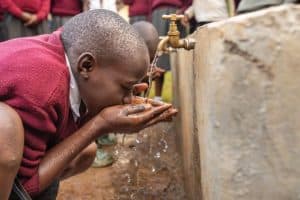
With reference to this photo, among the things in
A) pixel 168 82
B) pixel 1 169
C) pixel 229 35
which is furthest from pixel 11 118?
pixel 168 82

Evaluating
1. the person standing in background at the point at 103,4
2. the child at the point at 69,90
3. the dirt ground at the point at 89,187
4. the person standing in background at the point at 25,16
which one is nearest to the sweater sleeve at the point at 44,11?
the person standing in background at the point at 25,16

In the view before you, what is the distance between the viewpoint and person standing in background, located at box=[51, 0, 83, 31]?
17.2ft

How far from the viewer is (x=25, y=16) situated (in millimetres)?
4852

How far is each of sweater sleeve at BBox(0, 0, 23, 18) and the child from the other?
289 centimetres

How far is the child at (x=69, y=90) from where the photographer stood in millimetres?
1698

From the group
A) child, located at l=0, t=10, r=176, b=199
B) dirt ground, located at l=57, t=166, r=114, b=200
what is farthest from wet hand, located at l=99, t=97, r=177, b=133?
dirt ground, located at l=57, t=166, r=114, b=200

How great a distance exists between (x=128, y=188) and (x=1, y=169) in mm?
1913

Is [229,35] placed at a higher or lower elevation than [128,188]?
higher

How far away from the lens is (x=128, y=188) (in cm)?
344

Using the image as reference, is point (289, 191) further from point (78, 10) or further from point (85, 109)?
point (78, 10)

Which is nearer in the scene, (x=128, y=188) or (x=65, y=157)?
(x=65, y=157)

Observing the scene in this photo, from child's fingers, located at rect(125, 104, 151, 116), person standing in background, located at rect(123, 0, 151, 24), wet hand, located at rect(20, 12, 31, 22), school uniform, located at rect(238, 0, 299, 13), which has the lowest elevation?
person standing in background, located at rect(123, 0, 151, 24)

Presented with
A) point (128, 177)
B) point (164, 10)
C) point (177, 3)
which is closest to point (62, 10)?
point (164, 10)

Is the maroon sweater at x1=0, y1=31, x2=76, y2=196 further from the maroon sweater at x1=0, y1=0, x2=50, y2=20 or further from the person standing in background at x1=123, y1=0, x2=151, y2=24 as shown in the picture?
the person standing in background at x1=123, y1=0, x2=151, y2=24
